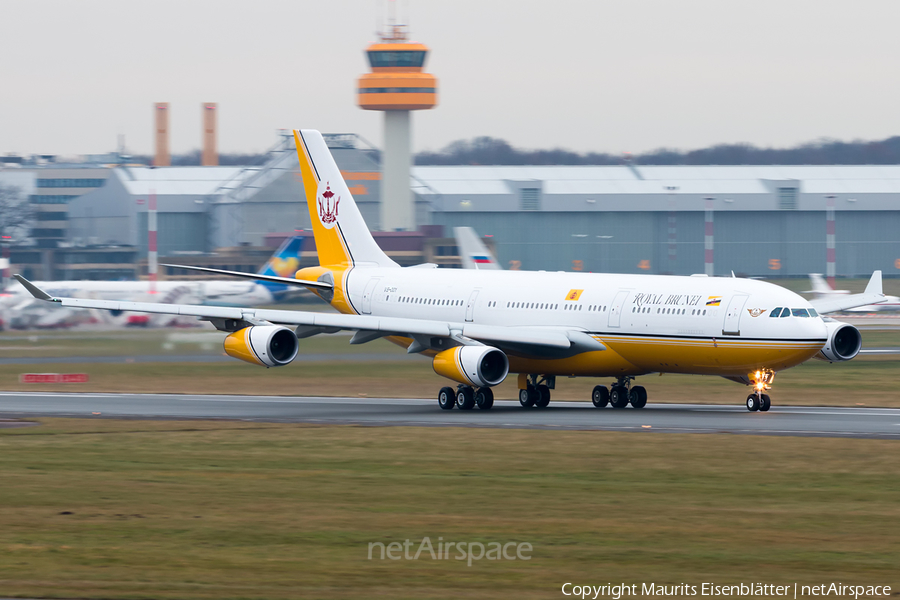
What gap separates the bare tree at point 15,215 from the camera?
160500 mm

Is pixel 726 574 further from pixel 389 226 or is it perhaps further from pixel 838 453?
pixel 389 226

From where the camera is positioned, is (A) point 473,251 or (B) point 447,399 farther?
(A) point 473,251

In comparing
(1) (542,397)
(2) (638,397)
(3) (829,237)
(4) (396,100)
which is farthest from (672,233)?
(2) (638,397)

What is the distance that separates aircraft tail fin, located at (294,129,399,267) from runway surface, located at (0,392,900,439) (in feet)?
22.6

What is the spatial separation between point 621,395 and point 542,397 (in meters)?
2.71

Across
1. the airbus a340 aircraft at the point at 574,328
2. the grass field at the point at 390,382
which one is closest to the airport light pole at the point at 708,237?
the grass field at the point at 390,382

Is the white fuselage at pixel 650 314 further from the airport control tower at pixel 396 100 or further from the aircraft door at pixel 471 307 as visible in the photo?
the airport control tower at pixel 396 100

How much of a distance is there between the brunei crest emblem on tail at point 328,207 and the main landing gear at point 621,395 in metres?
14.4

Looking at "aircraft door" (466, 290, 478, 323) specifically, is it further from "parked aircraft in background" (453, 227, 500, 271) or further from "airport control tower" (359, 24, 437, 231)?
"airport control tower" (359, 24, 437, 231)

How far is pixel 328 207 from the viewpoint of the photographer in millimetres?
52156

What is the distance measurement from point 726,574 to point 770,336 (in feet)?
72.7

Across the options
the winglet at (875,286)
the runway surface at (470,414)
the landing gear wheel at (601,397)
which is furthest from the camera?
the winglet at (875,286)

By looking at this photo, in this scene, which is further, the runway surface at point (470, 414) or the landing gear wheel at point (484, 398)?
the landing gear wheel at point (484, 398)

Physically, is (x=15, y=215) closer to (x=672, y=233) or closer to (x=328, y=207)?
(x=672, y=233)
